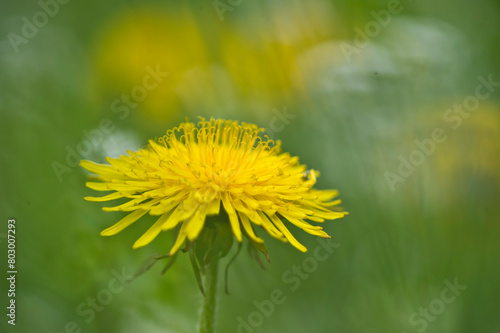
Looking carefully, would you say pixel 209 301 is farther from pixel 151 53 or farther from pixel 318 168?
pixel 151 53

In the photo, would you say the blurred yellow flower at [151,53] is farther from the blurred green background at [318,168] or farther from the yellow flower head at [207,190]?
the yellow flower head at [207,190]

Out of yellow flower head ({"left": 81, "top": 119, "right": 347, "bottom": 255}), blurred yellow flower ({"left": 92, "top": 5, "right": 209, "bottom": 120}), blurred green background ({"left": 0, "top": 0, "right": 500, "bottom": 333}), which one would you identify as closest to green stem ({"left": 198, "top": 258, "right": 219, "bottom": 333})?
yellow flower head ({"left": 81, "top": 119, "right": 347, "bottom": 255})

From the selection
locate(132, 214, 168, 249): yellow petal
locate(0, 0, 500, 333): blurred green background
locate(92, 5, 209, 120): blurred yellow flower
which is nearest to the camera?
locate(132, 214, 168, 249): yellow petal

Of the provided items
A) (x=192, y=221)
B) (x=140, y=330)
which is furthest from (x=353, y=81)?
(x=140, y=330)

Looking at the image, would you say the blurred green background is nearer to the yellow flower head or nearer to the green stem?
the yellow flower head

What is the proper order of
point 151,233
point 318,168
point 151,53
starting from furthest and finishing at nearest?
point 151,53 → point 318,168 → point 151,233

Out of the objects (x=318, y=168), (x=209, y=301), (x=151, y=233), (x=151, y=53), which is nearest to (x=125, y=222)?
(x=151, y=233)
